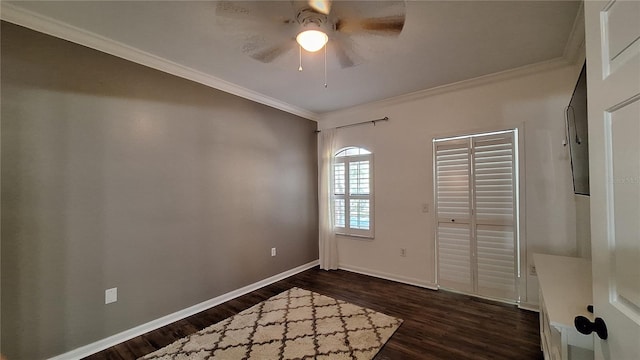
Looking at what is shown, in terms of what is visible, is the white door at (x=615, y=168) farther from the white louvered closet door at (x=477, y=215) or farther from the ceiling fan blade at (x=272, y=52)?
the white louvered closet door at (x=477, y=215)

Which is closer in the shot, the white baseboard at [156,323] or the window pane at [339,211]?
the white baseboard at [156,323]

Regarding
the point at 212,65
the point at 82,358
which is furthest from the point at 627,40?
the point at 82,358

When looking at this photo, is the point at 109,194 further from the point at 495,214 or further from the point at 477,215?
the point at 495,214

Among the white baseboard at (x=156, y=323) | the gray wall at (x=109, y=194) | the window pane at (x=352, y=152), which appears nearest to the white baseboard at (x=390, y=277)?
the white baseboard at (x=156, y=323)

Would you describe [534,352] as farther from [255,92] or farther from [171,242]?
[255,92]

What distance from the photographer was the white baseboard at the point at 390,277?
3.37 m

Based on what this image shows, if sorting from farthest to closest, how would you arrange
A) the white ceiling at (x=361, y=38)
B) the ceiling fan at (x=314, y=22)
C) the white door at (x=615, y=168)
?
1. the white ceiling at (x=361, y=38)
2. the ceiling fan at (x=314, y=22)
3. the white door at (x=615, y=168)

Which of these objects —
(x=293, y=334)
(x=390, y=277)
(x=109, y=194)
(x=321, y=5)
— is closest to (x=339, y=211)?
(x=390, y=277)

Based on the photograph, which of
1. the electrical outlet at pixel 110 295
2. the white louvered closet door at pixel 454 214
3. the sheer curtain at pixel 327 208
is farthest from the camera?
the sheer curtain at pixel 327 208

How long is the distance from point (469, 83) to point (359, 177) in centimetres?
189

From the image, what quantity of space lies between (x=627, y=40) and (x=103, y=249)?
3.24m

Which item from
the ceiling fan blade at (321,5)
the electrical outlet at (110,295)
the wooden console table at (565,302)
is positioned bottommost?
the electrical outlet at (110,295)

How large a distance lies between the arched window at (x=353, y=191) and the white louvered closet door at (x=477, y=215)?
1.00 m

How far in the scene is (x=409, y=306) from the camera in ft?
9.36
